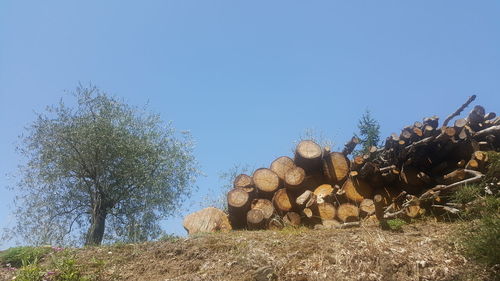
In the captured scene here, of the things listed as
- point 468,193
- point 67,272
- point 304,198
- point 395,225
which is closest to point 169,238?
point 67,272

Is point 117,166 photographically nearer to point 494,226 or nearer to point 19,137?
point 19,137

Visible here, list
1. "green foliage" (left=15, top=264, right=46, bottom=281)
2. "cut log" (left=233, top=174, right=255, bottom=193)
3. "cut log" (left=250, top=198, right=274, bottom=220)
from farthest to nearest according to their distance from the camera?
"cut log" (left=233, top=174, right=255, bottom=193), "cut log" (left=250, top=198, right=274, bottom=220), "green foliage" (left=15, top=264, right=46, bottom=281)

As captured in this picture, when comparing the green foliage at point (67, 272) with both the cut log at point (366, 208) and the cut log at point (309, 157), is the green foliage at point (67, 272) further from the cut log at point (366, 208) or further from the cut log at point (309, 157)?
the cut log at point (366, 208)

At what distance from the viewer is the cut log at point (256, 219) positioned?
343 inches

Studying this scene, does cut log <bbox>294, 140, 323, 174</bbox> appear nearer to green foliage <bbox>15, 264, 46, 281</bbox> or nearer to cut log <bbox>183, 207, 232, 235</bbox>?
cut log <bbox>183, 207, 232, 235</bbox>

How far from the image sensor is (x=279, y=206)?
8945 mm

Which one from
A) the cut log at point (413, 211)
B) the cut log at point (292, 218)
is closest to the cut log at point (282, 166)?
the cut log at point (292, 218)

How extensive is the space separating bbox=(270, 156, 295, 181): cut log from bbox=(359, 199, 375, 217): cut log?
1960 mm

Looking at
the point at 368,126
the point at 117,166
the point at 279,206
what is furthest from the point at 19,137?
the point at 368,126

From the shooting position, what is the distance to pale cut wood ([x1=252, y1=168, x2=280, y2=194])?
9.33m

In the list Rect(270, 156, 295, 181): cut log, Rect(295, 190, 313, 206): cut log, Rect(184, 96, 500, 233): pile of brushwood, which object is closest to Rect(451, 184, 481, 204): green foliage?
Rect(184, 96, 500, 233): pile of brushwood

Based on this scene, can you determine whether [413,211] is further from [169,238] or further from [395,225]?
[169,238]

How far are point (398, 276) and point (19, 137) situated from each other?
13056 mm

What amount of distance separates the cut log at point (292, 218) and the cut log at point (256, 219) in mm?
471
